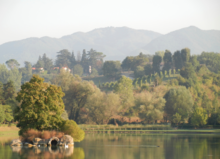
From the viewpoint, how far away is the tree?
134ft

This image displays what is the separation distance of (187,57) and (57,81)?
73612mm

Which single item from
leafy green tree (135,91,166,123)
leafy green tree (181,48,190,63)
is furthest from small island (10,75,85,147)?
leafy green tree (181,48,190,63)

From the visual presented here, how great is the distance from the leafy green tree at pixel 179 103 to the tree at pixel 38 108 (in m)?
51.9

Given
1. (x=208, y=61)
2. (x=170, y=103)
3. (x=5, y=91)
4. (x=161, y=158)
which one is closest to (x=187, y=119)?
(x=170, y=103)

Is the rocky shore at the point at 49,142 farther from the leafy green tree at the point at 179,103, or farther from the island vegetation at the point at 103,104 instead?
the leafy green tree at the point at 179,103

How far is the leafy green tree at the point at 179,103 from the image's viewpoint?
87.7 meters

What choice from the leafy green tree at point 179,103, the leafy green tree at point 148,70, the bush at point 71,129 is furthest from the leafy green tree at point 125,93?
the bush at point 71,129

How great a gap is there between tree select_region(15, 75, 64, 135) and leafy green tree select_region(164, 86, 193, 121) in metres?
51.9

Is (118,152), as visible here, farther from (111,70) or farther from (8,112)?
(111,70)

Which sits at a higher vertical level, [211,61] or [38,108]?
[211,61]

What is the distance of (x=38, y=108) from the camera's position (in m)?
41.4

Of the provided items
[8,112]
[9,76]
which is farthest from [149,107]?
[9,76]

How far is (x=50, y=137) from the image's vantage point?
4056 centimetres

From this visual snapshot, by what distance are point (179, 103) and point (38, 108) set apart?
57.4 m
